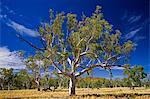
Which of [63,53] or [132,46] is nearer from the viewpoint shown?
[63,53]

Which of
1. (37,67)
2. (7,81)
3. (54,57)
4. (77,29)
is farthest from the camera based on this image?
(7,81)

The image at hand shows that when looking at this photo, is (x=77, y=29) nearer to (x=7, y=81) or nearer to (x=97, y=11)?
(x=97, y=11)

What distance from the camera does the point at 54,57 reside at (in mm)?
32531

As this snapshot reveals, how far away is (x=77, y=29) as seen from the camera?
114 feet

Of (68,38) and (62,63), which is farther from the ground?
(68,38)

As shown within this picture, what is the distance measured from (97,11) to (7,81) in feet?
262

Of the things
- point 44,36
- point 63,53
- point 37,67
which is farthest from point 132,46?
point 37,67

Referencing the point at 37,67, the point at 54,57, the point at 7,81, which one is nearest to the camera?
the point at 54,57

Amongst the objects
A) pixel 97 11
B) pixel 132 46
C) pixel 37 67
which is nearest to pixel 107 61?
pixel 132 46

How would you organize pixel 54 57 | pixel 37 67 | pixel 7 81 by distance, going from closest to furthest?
pixel 54 57
pixel 37 67
pixel 7 81

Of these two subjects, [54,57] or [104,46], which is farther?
[104,46]

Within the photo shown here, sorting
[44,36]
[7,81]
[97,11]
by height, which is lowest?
[7,81]

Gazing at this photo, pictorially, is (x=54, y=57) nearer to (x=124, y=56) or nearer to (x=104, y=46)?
(x=104, y=46)

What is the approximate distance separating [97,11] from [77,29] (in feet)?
11.4
